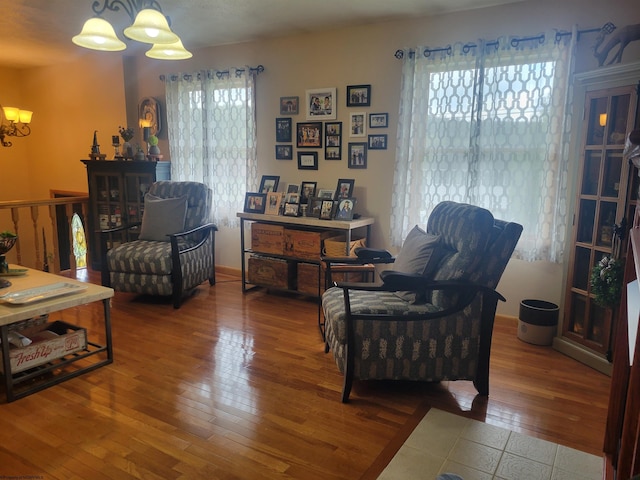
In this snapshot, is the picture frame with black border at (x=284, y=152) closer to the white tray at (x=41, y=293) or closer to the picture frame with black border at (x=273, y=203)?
the picture frame with black border at (x=273, y=203)

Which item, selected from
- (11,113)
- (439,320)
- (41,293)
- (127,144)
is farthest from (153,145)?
(439,320)

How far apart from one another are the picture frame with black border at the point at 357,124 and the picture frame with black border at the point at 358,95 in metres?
0.09

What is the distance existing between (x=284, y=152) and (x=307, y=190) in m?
0.49

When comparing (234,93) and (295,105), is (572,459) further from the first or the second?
(234,93)

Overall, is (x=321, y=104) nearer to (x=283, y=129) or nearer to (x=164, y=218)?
(x=283, y=129)

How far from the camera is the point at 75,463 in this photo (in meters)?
1.89

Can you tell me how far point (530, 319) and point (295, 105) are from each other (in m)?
2.78

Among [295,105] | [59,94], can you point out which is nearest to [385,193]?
[295,105]

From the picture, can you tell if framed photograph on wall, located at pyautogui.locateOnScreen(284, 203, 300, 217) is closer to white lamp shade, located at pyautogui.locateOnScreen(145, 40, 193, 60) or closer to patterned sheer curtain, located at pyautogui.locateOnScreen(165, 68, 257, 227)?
patterned sheer curtain, located at pyautogui.locateOnScreen(165, 68, 257, 227)

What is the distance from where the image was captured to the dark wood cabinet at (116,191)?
4.90 m

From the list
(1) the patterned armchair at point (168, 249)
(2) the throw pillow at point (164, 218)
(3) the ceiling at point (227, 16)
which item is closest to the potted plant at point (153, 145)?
(1) the patterned armchair at point (168, 249)

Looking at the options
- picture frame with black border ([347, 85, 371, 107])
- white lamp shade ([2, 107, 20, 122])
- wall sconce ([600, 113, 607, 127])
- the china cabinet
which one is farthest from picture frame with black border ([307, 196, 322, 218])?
white lamp shade ([2, 107, 20, 122])

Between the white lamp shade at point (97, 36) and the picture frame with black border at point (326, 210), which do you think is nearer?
the white lamp shade at point (97, 36)

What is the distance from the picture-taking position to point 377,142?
4023 mm
